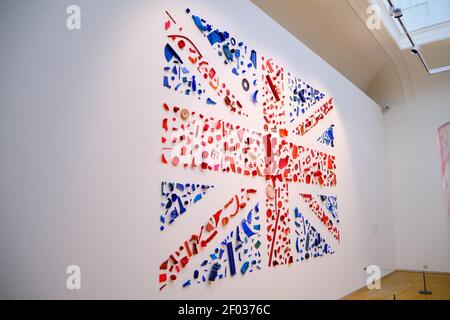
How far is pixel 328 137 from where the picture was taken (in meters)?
5.32

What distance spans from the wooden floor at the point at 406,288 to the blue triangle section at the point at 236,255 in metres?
2.24

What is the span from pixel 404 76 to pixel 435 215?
9.96ft

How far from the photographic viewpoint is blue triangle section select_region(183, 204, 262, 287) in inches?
117

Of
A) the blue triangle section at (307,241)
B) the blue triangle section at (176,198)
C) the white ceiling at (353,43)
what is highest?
the white ceiling at (353,43)

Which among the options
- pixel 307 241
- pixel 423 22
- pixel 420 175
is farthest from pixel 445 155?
pixel 307 241

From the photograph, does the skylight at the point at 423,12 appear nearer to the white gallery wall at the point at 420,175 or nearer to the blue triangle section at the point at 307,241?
the white gallery wall at the point at 420,175

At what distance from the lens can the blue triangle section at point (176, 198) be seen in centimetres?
269

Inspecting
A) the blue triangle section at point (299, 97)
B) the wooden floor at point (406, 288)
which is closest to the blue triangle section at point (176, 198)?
the blue triangle section at point (299, 97)

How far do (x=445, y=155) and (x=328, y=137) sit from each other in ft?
12.0

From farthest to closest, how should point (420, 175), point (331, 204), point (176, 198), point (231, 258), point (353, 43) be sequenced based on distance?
1. point (420, 175)
2. point (353, 43)
3. point (331, 204)
4. point (231, 258)
5. point (176, 198)

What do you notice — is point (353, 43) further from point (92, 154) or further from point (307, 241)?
point (92, 154)

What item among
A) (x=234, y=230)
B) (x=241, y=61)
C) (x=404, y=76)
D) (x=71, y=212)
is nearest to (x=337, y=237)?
(x=234, y=230)

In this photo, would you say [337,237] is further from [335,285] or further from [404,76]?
[404,76]

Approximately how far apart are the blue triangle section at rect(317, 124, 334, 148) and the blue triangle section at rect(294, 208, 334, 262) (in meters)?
1.27
